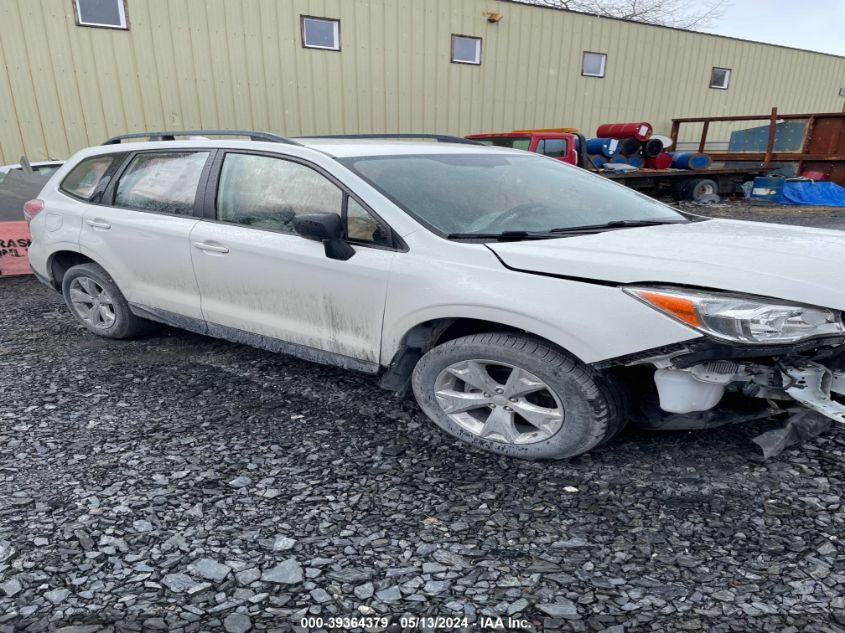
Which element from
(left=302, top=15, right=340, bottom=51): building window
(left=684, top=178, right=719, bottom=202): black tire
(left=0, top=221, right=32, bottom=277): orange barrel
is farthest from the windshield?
(left=684, top=178, right=719, bottom=202): black tire

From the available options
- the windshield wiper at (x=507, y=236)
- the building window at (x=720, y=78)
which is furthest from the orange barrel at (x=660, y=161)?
the windshield wiper at (x=507, y=236)

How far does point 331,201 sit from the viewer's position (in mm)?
3074

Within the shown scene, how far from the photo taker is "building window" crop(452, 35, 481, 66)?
42.5 ft

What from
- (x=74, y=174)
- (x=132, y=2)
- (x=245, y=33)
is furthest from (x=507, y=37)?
(x=74, y=174)

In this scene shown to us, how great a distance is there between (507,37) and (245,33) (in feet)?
19.9

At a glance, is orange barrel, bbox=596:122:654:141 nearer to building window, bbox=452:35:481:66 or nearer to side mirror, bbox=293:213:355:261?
building window, bbox=452:35:481:66

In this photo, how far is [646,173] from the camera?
38.8 ft

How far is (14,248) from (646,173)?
1065 centimetres

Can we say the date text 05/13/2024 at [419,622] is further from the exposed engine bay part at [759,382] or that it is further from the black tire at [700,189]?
the black tire at [700,189]

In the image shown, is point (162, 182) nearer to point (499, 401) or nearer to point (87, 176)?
point (87, 176)

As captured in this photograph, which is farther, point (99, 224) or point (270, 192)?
point (99, 224)

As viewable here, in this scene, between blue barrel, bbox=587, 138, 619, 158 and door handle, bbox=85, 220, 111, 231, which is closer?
door handle, bbox=85, 220, 111, 231

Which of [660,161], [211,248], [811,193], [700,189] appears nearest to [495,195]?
[211,248]

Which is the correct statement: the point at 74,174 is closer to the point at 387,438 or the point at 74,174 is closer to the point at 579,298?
the point at 387,438
